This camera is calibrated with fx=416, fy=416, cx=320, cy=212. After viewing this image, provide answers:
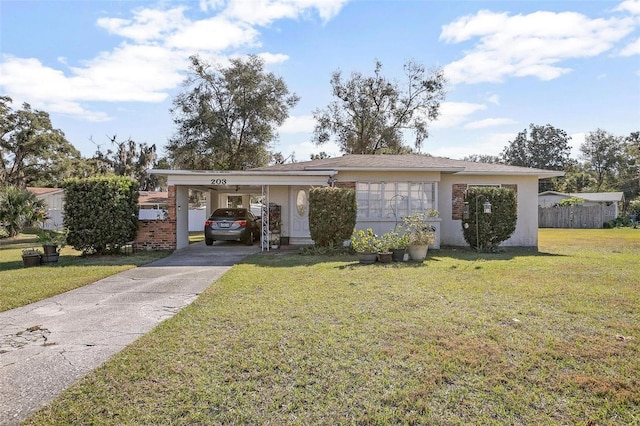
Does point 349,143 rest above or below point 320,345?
above

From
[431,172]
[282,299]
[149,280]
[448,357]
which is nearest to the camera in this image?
[448,357]

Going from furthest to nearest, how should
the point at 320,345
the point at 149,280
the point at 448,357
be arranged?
the point at 149,280
the point at 320,345
the point at 448,357

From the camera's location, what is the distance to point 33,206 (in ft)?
67.6

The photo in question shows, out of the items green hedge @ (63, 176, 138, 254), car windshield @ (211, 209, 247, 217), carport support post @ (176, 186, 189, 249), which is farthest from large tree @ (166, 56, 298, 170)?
green hedge @ (63, 176, 138, 254)

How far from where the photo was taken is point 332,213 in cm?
1214

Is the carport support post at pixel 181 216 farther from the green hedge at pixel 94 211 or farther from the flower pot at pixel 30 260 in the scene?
the flower pot at pixel 30 260

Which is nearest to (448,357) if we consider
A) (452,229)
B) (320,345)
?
(320,345)

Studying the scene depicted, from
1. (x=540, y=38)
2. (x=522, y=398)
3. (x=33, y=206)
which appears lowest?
(x=522, y=398)

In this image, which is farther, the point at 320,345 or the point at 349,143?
the point at 349,143

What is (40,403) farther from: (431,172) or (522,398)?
(431,172)

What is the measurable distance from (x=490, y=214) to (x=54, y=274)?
472 inches

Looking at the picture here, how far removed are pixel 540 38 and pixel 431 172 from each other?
16.4 feet

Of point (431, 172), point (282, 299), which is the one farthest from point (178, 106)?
point (282, 299)

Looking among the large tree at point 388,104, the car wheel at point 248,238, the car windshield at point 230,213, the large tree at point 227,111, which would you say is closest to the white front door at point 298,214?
the car wheel at point 248,238
